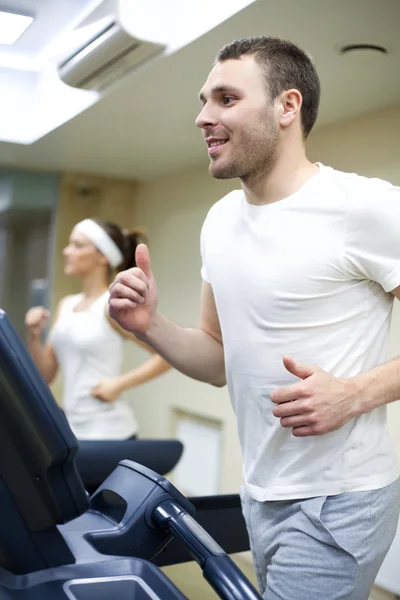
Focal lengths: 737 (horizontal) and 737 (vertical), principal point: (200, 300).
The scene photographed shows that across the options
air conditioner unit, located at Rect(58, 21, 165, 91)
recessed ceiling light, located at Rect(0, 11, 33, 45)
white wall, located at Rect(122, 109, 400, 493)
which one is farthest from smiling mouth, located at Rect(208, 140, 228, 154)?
recessed ceiling light, located at Rect(0, 11, 33, 45)

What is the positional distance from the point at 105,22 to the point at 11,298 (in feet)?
8.60

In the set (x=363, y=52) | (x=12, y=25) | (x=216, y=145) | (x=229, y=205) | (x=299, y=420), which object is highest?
(x=12, y=25)

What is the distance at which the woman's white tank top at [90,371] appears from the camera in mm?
2865

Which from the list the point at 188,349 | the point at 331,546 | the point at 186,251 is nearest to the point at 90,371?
the point at 188,349

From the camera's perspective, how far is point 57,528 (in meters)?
0.94

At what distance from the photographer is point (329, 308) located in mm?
1325

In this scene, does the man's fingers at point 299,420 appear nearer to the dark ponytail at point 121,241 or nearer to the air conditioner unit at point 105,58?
the air conditioner unit at point 105,58

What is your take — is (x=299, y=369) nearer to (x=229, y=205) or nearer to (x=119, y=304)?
(x=119, y=304)

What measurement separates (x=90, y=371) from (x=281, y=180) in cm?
167

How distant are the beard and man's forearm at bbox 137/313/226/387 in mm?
322

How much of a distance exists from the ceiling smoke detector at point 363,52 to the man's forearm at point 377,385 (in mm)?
1428

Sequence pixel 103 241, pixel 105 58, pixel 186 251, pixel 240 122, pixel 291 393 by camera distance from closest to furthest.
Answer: pixel 291 393, pixel 240 122, pixel 105 58, pixel 103 241, pixel 186 251

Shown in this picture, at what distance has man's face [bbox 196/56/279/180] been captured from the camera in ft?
4.56

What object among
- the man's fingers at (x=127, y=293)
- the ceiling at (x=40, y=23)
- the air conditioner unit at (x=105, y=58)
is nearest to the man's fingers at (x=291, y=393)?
the man's fingers at (x=127, y=293)
